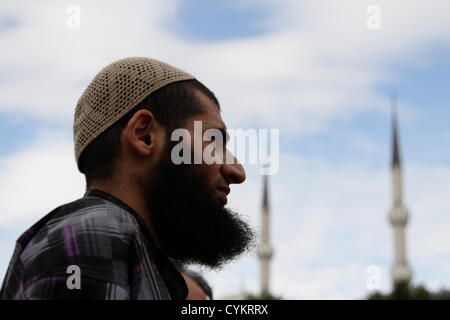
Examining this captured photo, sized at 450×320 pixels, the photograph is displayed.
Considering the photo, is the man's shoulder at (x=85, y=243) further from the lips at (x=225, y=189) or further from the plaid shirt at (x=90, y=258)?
the lips at (x=225, y=189)

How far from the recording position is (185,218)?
229 cm

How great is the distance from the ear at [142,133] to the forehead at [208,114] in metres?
0.13

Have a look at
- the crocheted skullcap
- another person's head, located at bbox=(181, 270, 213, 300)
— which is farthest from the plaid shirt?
another person's head, located at bbox=(181, 270, 213, 300)

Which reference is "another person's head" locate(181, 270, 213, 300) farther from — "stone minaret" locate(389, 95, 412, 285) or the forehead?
"stone minaret" locate(389, 95, 412, 285)

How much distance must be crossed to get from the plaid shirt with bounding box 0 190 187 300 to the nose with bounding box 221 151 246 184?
0.32 meters

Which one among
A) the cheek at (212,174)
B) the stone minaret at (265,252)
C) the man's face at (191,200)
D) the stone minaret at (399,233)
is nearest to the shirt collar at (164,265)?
the man's face at (191,200)

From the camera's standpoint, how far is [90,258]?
5.90ft

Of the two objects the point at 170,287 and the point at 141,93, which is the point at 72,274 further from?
the point at 141,93

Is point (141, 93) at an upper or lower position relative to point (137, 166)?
upper

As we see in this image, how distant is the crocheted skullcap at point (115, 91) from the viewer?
2.26 metres

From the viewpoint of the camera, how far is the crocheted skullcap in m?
2.26

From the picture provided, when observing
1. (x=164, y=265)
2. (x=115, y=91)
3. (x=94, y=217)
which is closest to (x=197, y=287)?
(x=115, y=91)
